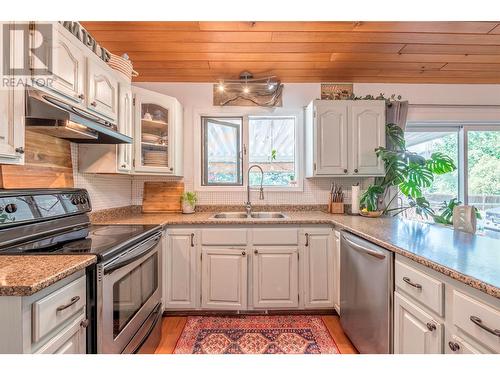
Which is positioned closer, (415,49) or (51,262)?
(51,262)

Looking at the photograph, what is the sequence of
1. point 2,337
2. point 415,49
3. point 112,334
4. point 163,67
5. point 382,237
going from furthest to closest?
1. point 163,67
2. point 415,49
3. point 382,237
4. point 112,334
5. point 2,337

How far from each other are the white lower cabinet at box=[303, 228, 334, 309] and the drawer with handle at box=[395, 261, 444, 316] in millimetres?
922

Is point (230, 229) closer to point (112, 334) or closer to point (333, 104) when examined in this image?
point (112, 334)

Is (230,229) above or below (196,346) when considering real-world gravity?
above

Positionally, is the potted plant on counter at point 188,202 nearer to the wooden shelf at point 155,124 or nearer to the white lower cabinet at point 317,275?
the wooden shelf at point 155,124

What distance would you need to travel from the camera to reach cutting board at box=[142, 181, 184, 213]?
2730 mm

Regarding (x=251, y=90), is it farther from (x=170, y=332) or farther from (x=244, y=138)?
(x=170, y=332)

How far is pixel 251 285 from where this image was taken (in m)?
2.19

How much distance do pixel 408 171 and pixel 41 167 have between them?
3015mm

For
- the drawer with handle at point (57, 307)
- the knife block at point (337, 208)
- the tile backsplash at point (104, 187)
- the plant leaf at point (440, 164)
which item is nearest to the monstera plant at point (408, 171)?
the plant leaf at point (440, 164)

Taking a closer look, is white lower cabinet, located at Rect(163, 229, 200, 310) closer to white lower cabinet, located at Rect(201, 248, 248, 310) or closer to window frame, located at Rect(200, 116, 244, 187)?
white lower cabinet, located at Rect(201, 248, 248, 310)

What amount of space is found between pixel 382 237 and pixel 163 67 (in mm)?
→ 2434

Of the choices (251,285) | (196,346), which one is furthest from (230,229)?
(196,346)

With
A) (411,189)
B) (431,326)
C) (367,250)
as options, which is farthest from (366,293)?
(411,189)
